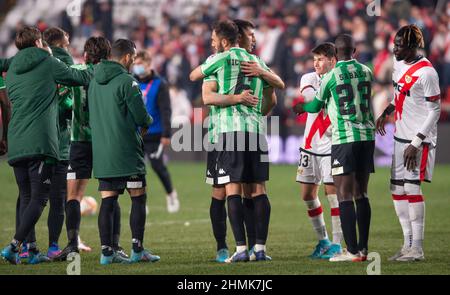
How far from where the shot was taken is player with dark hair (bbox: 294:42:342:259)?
9875 millimetres

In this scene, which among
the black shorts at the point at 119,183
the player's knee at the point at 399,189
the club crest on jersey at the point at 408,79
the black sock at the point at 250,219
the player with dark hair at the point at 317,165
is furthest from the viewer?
the player with dark hair at the point at 317,165

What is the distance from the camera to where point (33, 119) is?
9.17 m

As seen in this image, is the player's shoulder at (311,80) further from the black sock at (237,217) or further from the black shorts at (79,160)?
the black shorts at (79,160)

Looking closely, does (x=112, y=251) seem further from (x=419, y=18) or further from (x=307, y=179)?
(x=419, y=18)

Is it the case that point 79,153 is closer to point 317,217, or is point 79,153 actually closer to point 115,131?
point 115,131

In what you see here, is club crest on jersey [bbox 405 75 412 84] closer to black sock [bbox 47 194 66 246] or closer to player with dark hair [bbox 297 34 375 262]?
player with dark hair [bbox 297 34 375 262]

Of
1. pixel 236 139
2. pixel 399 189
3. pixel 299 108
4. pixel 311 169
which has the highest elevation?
pixel 299 108

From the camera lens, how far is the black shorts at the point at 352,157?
9.12 meters

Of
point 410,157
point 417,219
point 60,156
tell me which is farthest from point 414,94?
point 60,156

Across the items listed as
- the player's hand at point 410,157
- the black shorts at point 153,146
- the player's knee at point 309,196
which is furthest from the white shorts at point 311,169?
the black shorts at point 153,146

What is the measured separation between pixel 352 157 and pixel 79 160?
279cm

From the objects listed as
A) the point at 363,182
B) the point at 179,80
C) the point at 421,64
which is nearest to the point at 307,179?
the point at 363,182

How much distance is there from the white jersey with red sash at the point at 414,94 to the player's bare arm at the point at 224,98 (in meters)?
1.46

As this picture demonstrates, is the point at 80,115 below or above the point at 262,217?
above
